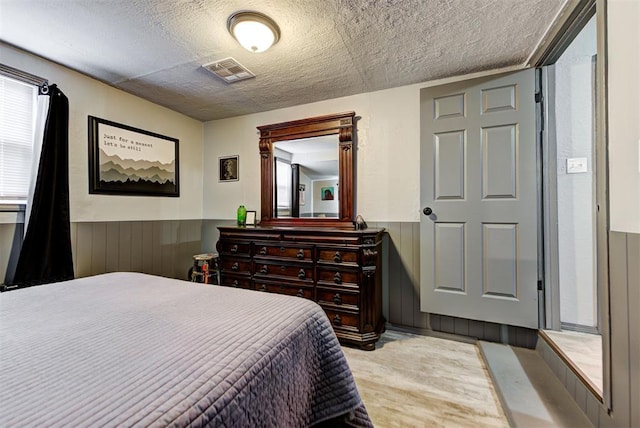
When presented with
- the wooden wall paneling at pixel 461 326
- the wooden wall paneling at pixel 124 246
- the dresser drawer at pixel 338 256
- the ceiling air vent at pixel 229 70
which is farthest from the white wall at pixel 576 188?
the wooden wall paneling at pixel 124 246

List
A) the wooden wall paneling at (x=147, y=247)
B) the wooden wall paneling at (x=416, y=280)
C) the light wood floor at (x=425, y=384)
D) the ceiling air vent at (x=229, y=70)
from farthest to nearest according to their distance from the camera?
the wooden wall paneling at (x=147, y=247)
the wooden wall paneling at (x=416, y=280)
the ceiling air vent at (x=229, y=70)
the light wood floor at (x=425, y=384)

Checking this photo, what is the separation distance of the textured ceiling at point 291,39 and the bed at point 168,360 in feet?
5.14

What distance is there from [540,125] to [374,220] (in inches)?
57.8

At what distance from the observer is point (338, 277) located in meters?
2.23

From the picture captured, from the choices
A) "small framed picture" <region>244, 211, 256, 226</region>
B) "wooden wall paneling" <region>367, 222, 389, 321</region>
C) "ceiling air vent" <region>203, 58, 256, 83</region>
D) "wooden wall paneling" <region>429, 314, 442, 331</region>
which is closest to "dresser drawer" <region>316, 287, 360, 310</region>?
"wooden wall paneling" <region>367, 222, 389, 321</region>

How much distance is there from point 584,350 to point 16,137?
164 inches

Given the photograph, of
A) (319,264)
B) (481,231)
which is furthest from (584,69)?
(319,264)

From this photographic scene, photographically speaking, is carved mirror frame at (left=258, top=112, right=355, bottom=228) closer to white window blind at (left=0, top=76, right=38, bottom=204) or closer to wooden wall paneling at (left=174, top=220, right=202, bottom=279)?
wooden wall paneling at (left=174, top=220, right=202, bottom=279)

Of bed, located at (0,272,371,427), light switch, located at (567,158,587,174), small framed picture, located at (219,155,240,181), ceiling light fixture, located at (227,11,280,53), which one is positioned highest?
ceiling light fixture, located at (227,11,280,53)

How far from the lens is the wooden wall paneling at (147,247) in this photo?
2809 mm

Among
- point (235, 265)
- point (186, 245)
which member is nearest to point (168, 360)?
point (235, 265)

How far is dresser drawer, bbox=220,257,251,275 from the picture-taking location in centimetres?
260

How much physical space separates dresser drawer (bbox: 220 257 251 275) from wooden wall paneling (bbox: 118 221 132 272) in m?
0.89

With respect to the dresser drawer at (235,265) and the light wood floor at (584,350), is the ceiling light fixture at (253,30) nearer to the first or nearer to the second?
the dresser drawer at (235,265)
